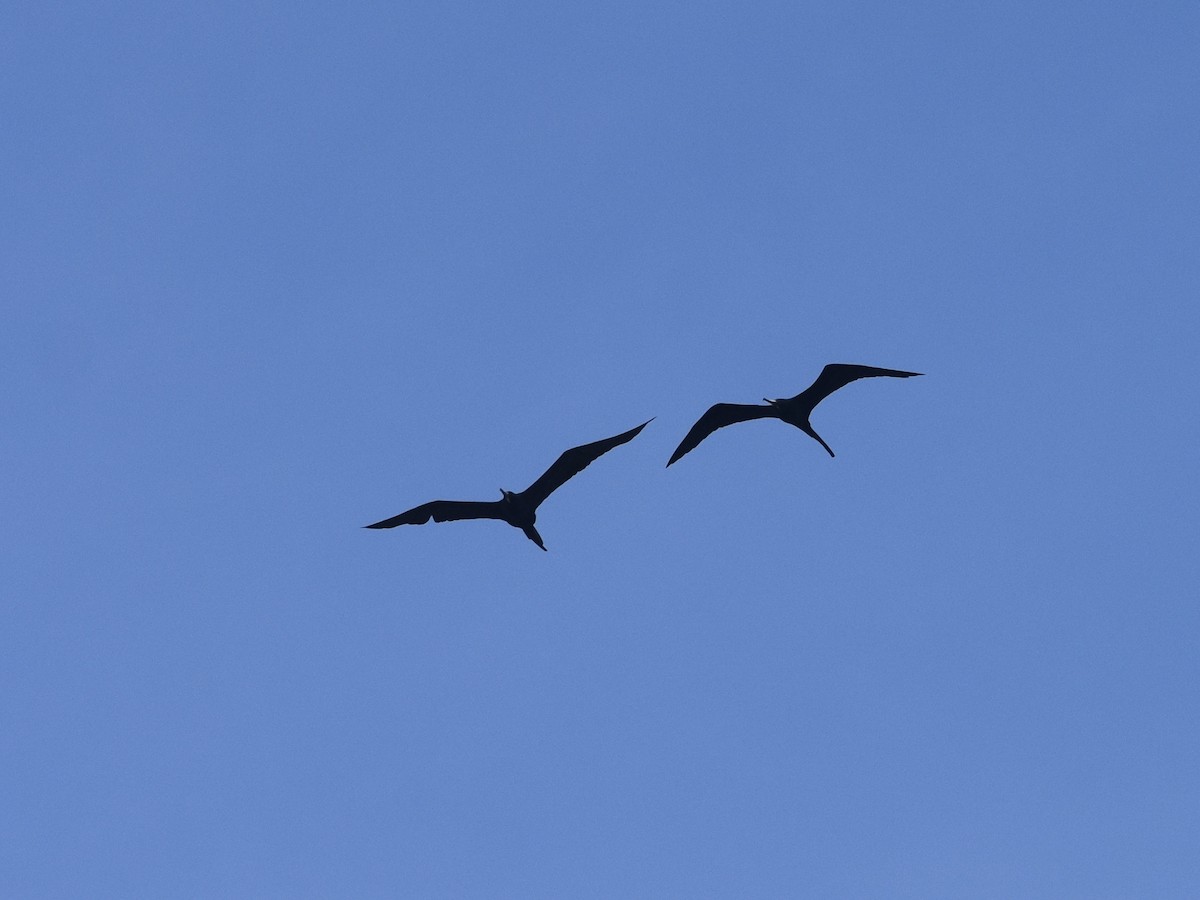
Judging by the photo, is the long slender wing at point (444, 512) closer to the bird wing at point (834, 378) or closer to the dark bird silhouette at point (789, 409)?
the dark bird silhouette at point (789, 409)

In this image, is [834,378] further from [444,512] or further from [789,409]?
[444,512]

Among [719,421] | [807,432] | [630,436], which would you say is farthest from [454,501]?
[807,432]

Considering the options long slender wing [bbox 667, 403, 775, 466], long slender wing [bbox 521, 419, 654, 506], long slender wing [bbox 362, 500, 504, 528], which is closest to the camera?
long slender wing [bbox 521, 419, 654, 506]

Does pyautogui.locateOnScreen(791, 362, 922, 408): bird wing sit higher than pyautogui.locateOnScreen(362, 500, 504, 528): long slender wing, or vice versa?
pyautogui.locateOnScreen(791, 362, 922, 408): bird wing

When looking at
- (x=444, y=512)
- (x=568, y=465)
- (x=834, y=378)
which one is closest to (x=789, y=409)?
(x=834, y=378)

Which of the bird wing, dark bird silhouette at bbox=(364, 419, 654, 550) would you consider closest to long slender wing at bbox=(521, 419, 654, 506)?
dark bird silhouette at bbox=(364, 419, 654, 550)

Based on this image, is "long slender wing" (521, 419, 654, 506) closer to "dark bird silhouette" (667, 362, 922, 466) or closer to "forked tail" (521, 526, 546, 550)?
"forked tail" (521, 526, 546, 550)

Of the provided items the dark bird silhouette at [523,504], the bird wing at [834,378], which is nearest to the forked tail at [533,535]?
the dark bird silhouette at [523,504]

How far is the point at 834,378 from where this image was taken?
2636 cm

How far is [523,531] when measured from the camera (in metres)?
26.1

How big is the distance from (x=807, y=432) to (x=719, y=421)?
6.90 feet

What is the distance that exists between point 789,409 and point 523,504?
21.7 ft

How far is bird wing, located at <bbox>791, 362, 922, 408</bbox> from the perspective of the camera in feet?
84.7

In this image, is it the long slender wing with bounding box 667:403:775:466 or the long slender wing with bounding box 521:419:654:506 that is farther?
the long slender wing with bounding box 667:403:775:466
